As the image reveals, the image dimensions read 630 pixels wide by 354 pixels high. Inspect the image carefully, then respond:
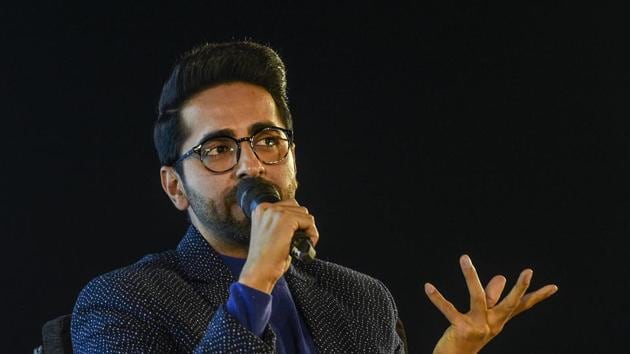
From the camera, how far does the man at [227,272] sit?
5.19 ft

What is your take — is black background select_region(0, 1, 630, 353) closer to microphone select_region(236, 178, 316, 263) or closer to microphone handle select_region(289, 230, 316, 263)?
microphone select_region(236, 178, 316, 263)

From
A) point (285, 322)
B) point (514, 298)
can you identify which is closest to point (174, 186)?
point (285, 322)

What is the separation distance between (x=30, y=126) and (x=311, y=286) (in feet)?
3.64

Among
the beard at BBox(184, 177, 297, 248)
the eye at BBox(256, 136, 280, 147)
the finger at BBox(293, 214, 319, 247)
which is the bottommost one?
the beard at BBox(184, 177, 297, 248)

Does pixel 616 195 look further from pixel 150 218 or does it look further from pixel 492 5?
pixel 150 218

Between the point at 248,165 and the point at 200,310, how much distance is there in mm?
304

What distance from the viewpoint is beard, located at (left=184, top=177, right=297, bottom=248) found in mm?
1624

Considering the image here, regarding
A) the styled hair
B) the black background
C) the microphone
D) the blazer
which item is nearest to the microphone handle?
the microphone

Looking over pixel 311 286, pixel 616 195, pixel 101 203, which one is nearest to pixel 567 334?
pixel 616 195

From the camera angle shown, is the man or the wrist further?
the man

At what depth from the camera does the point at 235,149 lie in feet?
5.36

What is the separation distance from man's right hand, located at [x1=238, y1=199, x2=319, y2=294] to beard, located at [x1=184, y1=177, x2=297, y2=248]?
21cm

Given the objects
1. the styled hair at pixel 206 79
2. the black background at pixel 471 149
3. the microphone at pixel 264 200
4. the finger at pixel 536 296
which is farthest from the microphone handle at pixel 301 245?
the black background at pixel 471 149

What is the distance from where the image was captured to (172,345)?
5.16 ft
